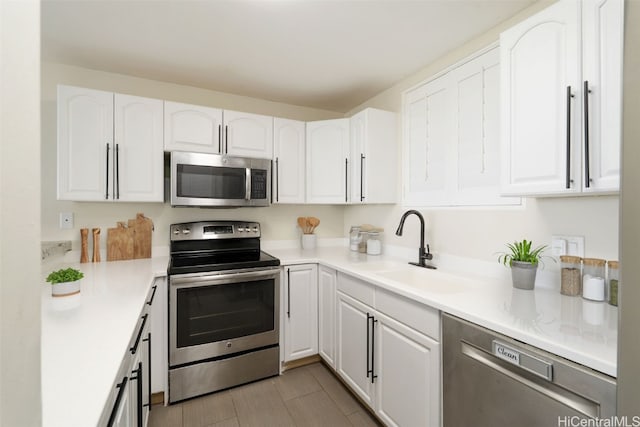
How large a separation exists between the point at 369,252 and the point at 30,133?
2388 mm

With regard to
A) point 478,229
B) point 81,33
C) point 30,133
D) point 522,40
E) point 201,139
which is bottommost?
point 478,229

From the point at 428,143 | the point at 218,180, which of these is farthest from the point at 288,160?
the point at 428,143

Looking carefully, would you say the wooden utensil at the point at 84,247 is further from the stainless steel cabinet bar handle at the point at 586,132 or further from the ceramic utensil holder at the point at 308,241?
the stainless steel cabinet bar handle at the point at 586,132

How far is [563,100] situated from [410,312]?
1129 mm

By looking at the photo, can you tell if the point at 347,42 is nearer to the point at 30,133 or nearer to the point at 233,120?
the point at 233,120

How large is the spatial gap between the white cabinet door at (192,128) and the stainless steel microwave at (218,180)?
0.37 ft

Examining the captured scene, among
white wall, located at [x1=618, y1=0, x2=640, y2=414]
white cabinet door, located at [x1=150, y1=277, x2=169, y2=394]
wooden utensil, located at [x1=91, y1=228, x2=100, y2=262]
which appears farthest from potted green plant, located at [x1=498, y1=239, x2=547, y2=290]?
wooden utensil, located at [x1=91, y1=228, x2=100, y2=262]

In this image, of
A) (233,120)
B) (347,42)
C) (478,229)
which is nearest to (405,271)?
(478,229)

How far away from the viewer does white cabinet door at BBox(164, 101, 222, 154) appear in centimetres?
221

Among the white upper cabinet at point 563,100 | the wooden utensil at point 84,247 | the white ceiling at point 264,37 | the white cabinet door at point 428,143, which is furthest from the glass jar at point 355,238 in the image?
the wooden utensil at point 84,247

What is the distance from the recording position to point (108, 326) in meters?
1.05

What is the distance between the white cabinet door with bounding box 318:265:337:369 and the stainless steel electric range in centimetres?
36

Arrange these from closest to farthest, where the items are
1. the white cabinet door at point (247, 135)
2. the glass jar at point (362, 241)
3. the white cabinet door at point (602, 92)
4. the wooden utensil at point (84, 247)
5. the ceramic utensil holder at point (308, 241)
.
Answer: the white cabinet door at point (602, 92), the wooden utensil at point (84, 247), the white cabinet door at point (247, 135), the glass jar at point (362, 241), the ceramic utensil holder at point (308, 241)

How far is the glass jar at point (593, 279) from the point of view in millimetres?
1213
